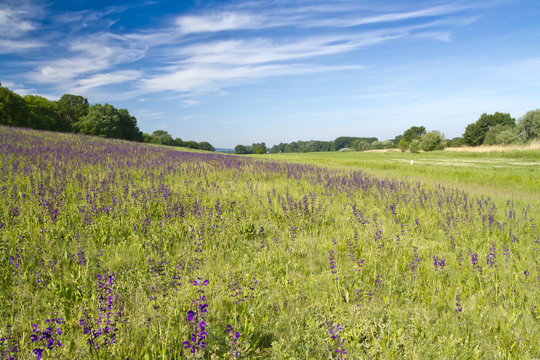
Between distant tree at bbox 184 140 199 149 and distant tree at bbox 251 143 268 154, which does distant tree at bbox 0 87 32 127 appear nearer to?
distant tree at bbox 184 140 199 149

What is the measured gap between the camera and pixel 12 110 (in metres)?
42.6

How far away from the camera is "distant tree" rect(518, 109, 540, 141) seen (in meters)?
54.7

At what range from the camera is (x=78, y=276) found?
2.67 meters

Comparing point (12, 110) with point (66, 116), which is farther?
point (66, 116)

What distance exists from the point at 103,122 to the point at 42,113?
1466 cm

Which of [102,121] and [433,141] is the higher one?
[102,121]

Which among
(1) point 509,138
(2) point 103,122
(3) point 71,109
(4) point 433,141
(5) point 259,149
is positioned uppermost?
(3) point 71,109

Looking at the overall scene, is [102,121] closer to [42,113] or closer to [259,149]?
[42,113]

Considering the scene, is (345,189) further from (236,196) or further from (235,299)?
(235,299)

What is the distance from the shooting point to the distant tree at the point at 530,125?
54656 mm

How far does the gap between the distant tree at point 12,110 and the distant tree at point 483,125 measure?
114791mm

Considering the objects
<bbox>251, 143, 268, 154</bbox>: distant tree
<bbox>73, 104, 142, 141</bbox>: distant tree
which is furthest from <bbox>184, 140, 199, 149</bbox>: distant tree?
<bbox>73, 104, 142, 141</bbox>: distant tree

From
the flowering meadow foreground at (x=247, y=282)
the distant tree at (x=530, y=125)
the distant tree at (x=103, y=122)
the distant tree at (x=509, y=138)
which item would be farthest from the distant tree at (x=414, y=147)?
the distant tree at (x=103, y=122)

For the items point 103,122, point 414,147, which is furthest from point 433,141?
point 103,122
